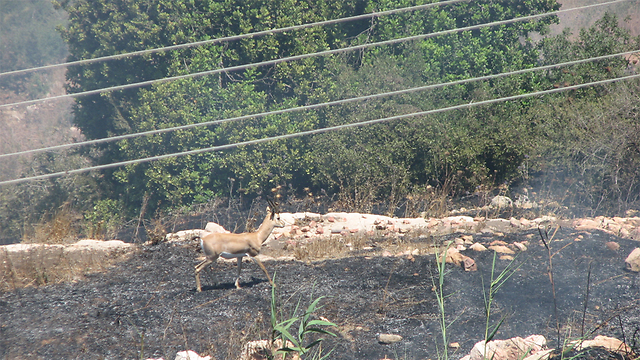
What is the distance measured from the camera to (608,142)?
11508mm

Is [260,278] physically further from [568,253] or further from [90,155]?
[90,155]

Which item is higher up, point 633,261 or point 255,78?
point 255,78

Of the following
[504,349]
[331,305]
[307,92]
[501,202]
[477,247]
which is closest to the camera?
[504,349]

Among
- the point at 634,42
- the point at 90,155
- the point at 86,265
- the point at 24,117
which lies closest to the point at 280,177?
the point at 90,155

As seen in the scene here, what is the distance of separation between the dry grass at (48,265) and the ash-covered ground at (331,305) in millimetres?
250

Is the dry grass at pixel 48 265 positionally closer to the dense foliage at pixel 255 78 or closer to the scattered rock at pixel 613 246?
the dense foliage at pixel 255 78

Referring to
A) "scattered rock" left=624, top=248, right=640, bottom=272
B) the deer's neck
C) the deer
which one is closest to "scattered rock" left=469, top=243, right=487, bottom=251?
"scattered rock" left=624, top=248, right=640, bottom=272

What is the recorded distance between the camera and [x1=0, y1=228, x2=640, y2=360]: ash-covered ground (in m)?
5.39

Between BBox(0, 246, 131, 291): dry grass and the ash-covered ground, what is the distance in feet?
0.82

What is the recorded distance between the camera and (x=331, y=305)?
6.32m

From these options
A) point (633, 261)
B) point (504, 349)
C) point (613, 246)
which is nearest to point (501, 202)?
point (613, 246)

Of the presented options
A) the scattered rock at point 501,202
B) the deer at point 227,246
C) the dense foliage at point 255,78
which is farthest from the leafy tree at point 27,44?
the scattered rock at point 501,202

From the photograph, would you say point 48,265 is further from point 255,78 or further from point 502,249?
point 255,78

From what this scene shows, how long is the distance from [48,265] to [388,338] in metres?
5.75
